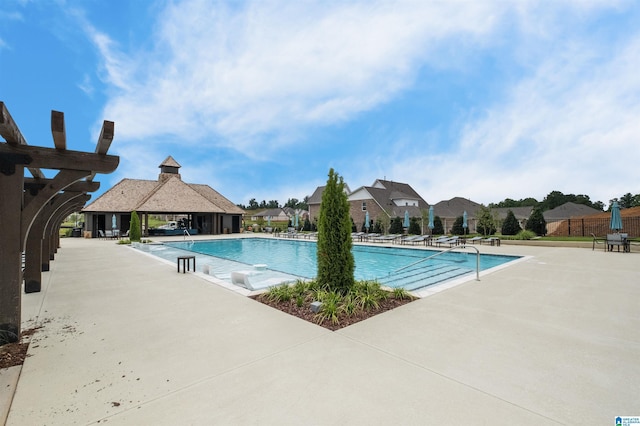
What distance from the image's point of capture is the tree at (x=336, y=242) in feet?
18.8

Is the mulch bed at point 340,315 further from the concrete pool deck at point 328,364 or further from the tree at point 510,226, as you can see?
the tree at point 510,226

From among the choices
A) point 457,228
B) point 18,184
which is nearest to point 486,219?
point 457,228

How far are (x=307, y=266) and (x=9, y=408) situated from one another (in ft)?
33.4

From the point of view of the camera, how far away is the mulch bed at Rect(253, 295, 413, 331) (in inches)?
171

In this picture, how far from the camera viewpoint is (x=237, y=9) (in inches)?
441

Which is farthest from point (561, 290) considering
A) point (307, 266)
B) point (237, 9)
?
point (237, 9)

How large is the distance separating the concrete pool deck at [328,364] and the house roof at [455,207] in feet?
108

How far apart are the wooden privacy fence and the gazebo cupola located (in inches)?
1527

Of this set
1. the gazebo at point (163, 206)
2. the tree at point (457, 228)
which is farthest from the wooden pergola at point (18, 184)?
the tree at point (457, 228)

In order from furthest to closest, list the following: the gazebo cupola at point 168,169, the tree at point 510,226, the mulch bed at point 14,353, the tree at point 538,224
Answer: the gazebo cupola at point 168,169 → the tree at point 510,226 → the tree at point 538,224 → the mulch bed at point 14,353

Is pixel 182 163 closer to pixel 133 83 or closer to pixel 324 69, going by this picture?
pixel 133 83

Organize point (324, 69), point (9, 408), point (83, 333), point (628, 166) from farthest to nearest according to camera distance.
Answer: point (628, 166), point (324, 69), point (83, 333), point (9, 408)

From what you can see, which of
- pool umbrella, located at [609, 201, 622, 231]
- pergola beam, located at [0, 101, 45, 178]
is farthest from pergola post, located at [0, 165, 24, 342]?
pool umbrella, located at [609, 201, 622, 231]

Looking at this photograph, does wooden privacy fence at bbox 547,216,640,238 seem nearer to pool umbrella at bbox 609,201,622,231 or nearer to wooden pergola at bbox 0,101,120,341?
pool umbrella at bbox 609,201,622,231
